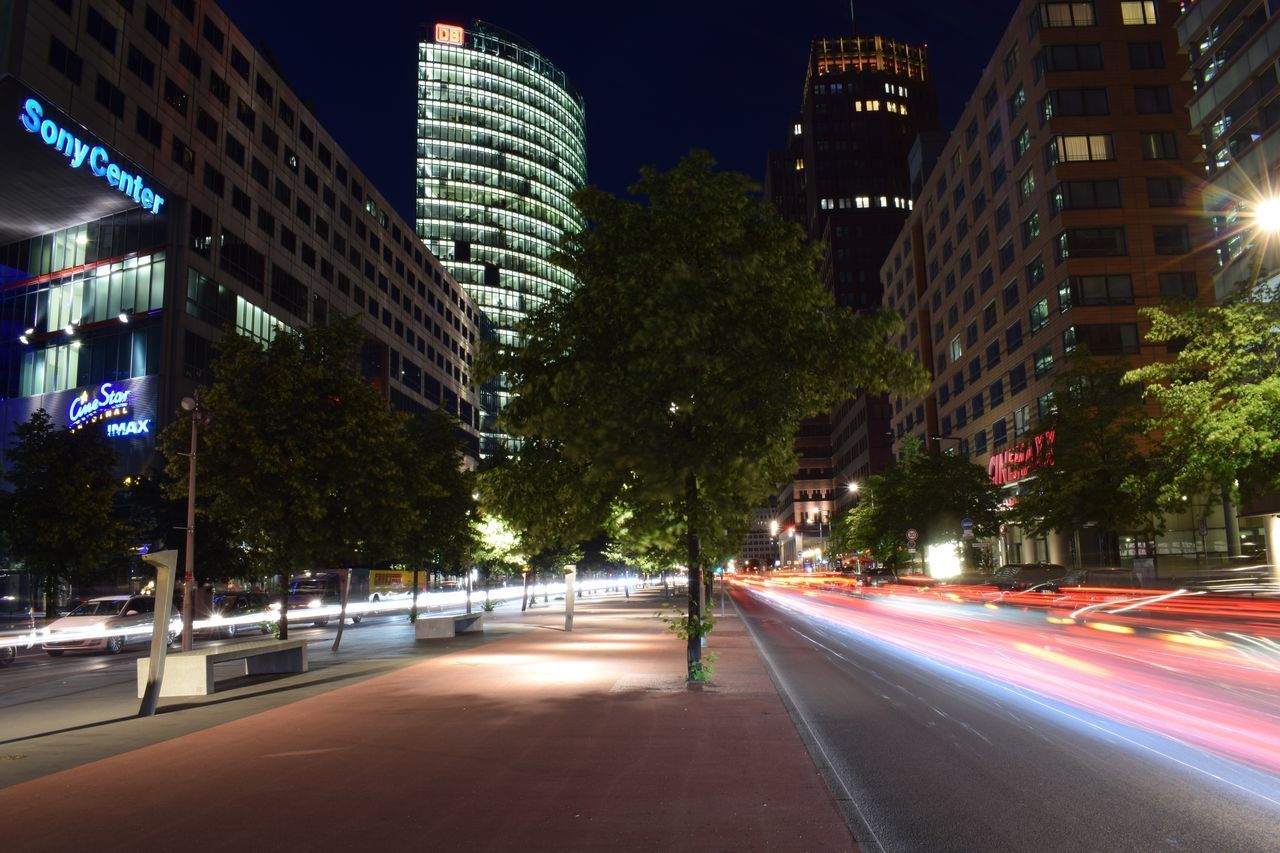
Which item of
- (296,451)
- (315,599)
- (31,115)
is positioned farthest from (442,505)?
(31,115)

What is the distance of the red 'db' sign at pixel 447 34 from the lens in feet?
516

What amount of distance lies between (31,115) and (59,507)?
69.7 feet

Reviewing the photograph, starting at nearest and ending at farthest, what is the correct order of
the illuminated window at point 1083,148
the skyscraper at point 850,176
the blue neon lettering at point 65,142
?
the blue neon lettering at point 65,142 < the illuminated window at point 1083,148 < the skyscraper at point 850,176

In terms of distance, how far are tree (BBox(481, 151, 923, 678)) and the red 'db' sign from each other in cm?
16024

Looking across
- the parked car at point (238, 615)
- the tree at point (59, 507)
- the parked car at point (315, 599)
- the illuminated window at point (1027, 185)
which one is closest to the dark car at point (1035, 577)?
the illuminated window at point (1027, 185)

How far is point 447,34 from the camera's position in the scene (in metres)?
158

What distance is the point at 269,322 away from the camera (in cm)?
5966

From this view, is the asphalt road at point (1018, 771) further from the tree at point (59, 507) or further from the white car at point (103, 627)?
the tree at point (59, 507)

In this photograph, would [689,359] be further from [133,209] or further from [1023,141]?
[1023,141]

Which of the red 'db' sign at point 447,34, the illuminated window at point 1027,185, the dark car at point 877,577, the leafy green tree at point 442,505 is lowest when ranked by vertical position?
the dark car at point 877,577

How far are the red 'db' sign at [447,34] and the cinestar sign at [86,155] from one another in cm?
12066

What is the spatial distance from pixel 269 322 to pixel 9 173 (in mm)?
16565

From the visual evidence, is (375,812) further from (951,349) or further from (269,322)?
(951,349)

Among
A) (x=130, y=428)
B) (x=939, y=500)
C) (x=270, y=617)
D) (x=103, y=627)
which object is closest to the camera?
(x=103, y=627)
